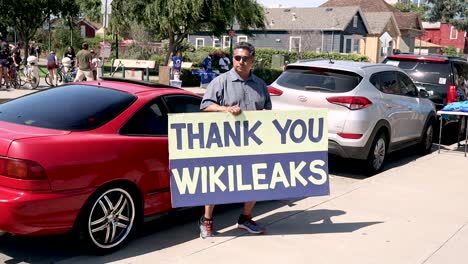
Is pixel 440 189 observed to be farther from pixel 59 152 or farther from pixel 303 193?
pixel 59 152

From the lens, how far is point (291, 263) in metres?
4.63

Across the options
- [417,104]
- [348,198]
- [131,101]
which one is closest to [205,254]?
[131,101]

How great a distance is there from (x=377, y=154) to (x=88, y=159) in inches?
209

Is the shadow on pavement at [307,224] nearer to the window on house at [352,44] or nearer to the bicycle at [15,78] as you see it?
the bicycle at [15,78]

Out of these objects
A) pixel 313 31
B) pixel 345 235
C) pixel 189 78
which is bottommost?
pixel 345 235

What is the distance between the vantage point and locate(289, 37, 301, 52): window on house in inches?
1913

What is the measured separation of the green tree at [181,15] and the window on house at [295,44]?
2088 centimetres

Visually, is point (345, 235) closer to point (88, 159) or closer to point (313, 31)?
point (88, 159)

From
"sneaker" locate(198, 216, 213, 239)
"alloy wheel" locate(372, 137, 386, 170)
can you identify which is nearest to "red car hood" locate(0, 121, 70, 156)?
"sneaker" locate(198, 216, 213, 239)

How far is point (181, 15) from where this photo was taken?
81.9 feet

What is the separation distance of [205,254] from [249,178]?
0.86 m

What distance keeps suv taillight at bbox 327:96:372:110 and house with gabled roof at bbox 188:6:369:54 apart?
39471 millimetres

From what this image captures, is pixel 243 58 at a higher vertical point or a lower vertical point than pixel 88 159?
higher

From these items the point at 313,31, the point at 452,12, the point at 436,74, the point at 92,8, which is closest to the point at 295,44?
the point at 313,31
